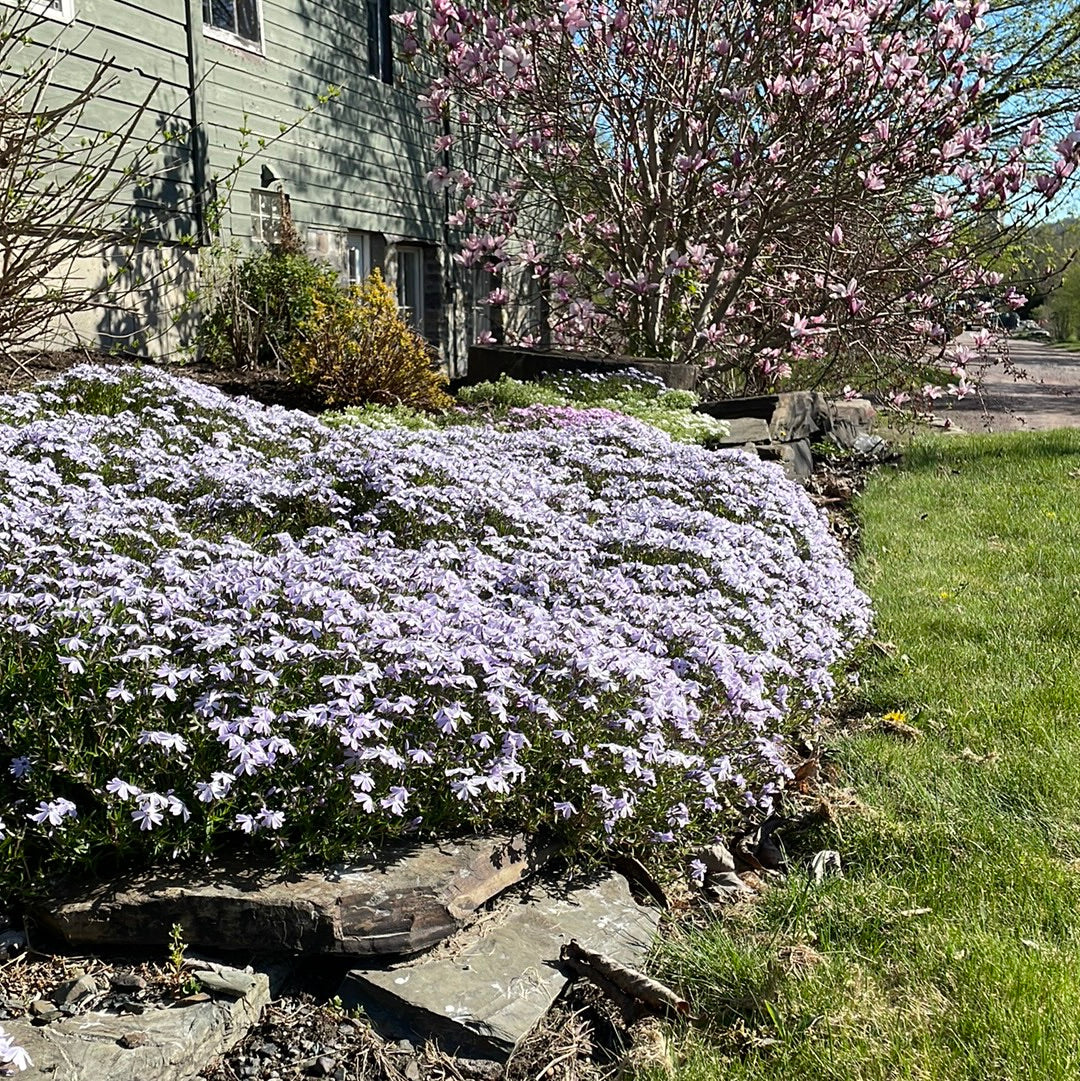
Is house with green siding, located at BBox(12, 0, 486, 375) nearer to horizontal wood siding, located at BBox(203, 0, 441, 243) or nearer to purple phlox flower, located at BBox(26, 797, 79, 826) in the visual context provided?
horizontal wood siding, located at BBox(203, 0, 441, 243)

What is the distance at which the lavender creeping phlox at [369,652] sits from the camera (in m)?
2.54

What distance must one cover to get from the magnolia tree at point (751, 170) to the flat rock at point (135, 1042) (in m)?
7.40

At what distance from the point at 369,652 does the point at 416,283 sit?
14.4 m

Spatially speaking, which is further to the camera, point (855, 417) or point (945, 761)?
point (855, 417)

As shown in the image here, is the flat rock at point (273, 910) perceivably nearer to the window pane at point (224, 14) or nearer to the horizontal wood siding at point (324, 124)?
the horizontal wood siding at point (324, 124)

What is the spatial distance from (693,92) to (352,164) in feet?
20.2

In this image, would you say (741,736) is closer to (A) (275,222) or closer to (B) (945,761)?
(B) (945,761)

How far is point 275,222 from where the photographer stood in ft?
39.5

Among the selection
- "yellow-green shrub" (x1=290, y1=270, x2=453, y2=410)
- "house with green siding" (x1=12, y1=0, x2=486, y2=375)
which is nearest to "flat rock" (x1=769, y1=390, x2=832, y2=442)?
"yellow-green shrub" (x1=290, y1=270, x2=453, y2=410)

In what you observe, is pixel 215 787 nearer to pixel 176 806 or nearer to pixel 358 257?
pixel 176 806

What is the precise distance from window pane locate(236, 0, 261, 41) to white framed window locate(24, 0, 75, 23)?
122 inches

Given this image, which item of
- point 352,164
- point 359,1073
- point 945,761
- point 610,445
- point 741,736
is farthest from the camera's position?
point 352,164

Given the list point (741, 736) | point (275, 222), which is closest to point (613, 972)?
point (741, 736)

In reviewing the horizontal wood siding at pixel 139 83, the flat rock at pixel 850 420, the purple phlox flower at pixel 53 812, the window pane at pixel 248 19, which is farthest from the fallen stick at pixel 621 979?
the window pane at pixel 248 19
